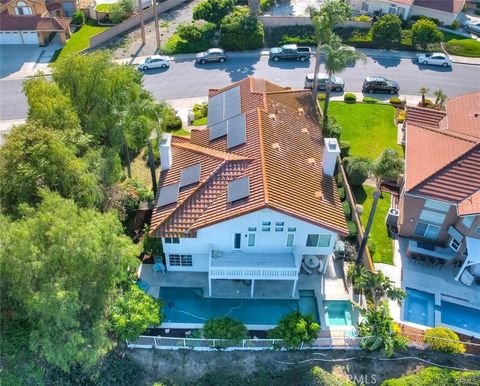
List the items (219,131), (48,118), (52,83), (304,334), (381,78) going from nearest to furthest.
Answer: (304,334), (48,118), (52,83), (219,131), (381,78)

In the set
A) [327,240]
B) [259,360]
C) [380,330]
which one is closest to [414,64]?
[327,240]

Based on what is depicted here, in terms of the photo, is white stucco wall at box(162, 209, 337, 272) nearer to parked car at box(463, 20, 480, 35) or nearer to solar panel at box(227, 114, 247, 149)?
solar panel at box(227, 114, 247, 149)

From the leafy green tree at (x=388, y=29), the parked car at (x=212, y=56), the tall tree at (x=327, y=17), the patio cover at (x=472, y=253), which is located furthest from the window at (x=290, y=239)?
the leafy green tree at (x=388, y=29)

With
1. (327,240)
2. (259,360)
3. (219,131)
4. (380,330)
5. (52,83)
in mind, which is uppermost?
(52,83)

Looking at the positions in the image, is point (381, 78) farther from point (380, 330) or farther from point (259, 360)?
point (259, 360)

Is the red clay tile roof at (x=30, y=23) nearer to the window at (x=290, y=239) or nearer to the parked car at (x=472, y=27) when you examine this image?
the window at (x=290, y=239)

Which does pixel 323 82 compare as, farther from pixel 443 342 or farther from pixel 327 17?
pixel 443 342

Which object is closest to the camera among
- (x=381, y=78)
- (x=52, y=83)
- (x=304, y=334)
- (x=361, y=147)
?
(x=304, y=334)
